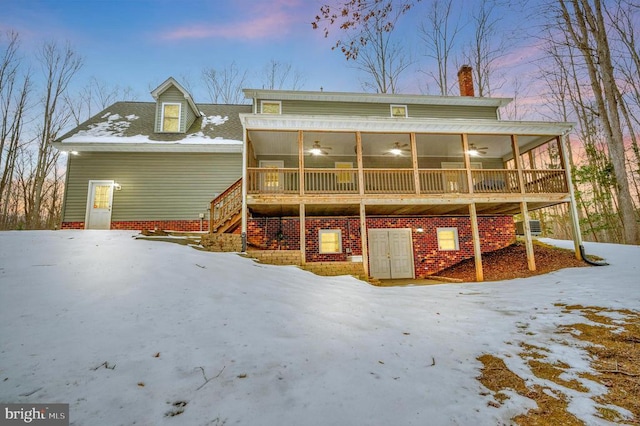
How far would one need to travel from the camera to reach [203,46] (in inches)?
982

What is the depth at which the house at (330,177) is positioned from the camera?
9984mm

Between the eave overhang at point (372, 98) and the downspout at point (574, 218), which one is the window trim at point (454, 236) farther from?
the eave overhang at point (372, 98)

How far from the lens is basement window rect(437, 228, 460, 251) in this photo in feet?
41.2

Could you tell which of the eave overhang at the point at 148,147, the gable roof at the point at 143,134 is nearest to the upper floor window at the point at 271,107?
the gable roof at the point at 143,134

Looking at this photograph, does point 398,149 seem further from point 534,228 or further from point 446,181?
point 534,228

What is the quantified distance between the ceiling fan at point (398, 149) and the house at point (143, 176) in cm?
684

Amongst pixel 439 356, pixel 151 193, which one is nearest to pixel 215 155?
pixel 151 193

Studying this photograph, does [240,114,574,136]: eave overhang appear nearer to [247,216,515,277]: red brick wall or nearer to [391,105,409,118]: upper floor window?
[247,216,515,277]: red brick wall

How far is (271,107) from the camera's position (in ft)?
45.0

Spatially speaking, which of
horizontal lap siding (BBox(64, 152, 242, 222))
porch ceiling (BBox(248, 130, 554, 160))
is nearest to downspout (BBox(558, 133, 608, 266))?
porch ceiling (BBox(248, 130, 554, 160))

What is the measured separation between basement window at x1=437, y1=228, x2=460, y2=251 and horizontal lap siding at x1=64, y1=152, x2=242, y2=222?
9.83 meters

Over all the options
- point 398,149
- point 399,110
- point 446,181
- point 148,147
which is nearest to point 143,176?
point 148,147

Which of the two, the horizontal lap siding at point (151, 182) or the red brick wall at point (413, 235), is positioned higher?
the horizontal lap siding at point (151, 182)

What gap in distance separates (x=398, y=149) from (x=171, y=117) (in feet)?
35.9
